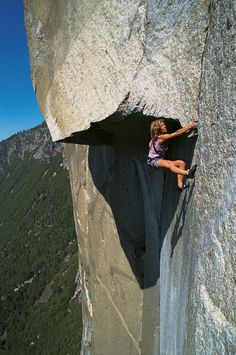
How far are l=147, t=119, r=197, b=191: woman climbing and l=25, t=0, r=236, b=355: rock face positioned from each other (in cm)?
16

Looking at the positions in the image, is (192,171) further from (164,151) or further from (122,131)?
(122,131)

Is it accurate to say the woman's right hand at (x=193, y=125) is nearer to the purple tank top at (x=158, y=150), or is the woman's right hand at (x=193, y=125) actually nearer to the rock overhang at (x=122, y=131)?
the rock overhang at (x=122, y=131)

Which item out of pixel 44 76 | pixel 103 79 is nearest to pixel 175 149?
pixel 103 79

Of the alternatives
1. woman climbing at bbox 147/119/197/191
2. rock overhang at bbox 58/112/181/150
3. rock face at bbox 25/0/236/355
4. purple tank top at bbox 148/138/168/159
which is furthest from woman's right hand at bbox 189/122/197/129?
purple tank top at bbox 148/138/168/159

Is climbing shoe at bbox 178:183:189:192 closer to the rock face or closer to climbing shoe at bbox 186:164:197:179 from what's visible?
the rock face

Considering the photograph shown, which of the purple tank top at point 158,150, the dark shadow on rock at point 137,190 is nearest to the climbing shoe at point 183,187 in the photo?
the dark shadow on rock at point 137,190

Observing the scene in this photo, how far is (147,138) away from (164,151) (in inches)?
66.0

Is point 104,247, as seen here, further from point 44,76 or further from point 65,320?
point 65,320

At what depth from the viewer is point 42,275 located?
445 ft

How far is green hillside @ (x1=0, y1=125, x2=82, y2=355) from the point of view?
10010 cm

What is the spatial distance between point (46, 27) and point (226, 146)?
5568mm

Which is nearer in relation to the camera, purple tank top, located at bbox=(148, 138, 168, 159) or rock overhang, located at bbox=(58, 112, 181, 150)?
purple tank top, located at bbox=(148, 138, 168, 159)

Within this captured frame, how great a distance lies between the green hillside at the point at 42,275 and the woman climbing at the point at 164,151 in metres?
75.2

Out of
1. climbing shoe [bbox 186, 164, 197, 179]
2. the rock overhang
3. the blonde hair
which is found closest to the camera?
climbing shoe [bbox 186, 164, 197, 179]
